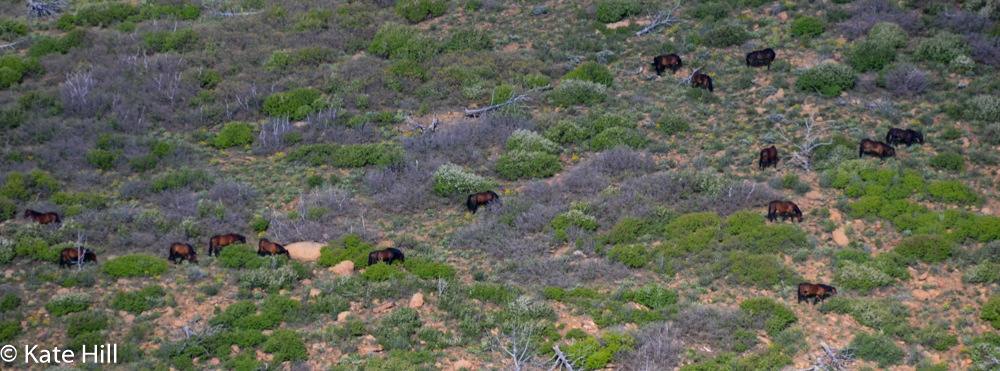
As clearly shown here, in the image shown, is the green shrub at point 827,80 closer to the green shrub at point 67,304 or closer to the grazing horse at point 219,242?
the grazing horse at point 219,242

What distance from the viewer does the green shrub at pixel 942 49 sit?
72.2 ft

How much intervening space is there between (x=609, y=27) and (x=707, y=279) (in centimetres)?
1369

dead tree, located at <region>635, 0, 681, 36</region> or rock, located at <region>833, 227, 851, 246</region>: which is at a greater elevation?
dead tree, located at <region>635, 0, 681, 36</region>

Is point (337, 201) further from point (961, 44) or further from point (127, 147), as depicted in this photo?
point (961, 44)

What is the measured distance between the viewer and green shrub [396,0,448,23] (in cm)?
2795

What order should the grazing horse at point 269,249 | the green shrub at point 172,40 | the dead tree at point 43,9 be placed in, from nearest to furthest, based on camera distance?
the grazing horse at point 269,249, the green shrub at point 172,40, the dead tree at point 43,9

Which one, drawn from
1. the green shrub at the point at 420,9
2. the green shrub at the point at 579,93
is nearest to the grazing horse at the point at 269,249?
the green shrub at the point at 579,93

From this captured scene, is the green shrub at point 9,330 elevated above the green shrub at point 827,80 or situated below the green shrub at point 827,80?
below

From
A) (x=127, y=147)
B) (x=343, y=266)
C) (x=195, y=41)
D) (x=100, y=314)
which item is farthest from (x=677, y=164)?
(x=195, y=41)

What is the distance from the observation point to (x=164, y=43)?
88.1 feet

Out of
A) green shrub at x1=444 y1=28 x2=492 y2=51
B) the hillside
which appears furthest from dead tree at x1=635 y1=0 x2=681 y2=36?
green shrub at x1=444 y1=28 x2=492 y2=51

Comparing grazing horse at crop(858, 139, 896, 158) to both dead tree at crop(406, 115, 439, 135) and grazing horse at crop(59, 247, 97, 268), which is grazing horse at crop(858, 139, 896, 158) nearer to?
dead tree at crop(406, 115, 439, 135)

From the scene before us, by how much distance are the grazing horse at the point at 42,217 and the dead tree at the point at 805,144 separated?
689 inches

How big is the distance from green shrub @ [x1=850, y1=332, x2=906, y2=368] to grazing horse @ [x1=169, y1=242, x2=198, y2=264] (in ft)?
42.5
